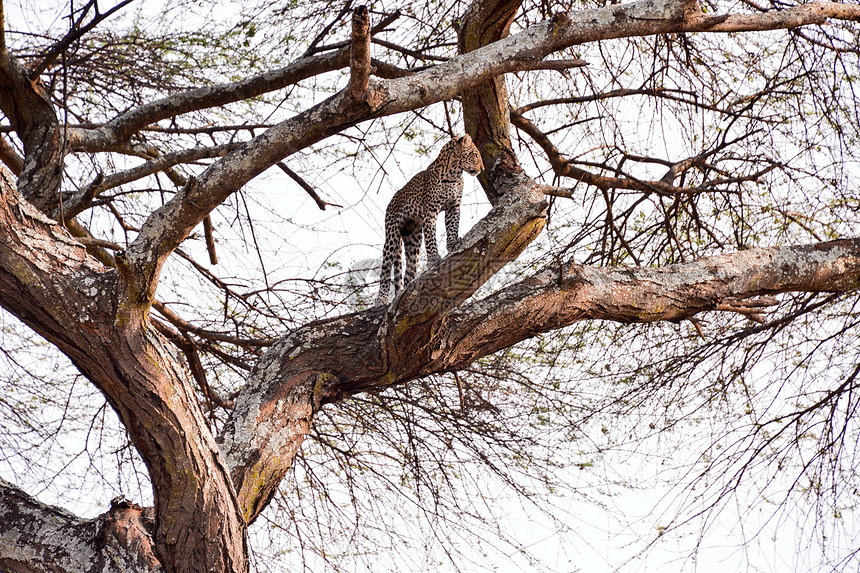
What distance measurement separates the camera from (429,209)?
18.5ft

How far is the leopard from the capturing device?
557 centimetres

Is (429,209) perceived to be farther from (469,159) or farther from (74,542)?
(74,542)

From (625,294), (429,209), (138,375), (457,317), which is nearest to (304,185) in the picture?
(429,209)

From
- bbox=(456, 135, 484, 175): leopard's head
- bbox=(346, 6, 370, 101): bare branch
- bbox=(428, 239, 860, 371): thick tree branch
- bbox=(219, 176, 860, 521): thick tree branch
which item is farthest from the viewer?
bbox=(456, 135, 484, 175): leopard's head

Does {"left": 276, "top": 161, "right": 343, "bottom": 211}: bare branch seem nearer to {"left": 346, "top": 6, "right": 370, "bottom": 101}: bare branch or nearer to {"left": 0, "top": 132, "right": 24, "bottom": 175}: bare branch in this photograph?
{"left": 0, "top": 132, "right": 24, "bottom": 175}: bare branch

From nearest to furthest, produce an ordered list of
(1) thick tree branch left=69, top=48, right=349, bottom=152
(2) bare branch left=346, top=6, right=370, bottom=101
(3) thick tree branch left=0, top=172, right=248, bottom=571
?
1. (2) bare branch left=346, top=6, right=370, bottom=101
2. (3) thick tree branch left=0, top=172, right=248, bottom=571
3. (1) thick tree branch left=69, top=48, right=349, bottom=152

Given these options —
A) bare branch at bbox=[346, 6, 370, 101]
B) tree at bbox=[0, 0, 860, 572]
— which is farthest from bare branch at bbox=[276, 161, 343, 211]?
bare branch at bbox=[346, 6, 370, 101]

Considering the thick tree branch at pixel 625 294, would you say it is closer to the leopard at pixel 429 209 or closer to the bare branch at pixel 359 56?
the bare branch at pixel 359 56

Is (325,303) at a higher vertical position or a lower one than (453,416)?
higher

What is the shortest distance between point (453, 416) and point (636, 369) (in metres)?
1.23

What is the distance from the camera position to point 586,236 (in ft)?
17.6

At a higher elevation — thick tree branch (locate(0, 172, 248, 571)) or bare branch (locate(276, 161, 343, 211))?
bare branch (locate(276, 161, 343, 211))

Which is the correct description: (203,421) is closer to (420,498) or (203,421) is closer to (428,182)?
(420,498)

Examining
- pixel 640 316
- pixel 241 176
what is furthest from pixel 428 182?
pixel 241 176
